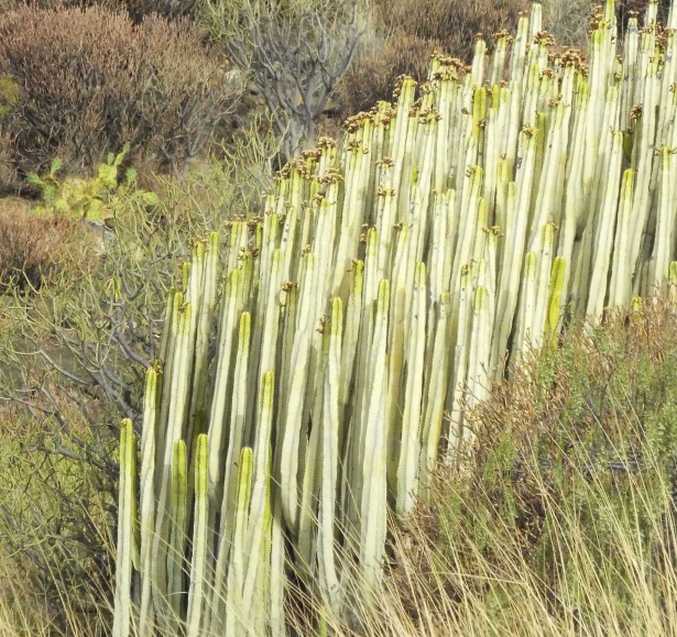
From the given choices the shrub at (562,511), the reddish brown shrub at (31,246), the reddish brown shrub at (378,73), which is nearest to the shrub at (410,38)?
the reddish brown shrub at (378,73)

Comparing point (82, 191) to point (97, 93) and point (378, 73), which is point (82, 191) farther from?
point (378, 73)

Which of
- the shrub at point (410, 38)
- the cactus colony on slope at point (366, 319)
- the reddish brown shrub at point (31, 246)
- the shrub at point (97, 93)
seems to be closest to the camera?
the cactus colony on slope at point (366, 319)


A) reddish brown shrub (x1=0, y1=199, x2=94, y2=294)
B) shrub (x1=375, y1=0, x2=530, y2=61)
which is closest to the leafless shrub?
shrub (x1=375, y1=0, x2=530, y2=61)

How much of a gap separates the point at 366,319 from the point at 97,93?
13041 millimetres

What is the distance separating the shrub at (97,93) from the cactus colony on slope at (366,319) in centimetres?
1179

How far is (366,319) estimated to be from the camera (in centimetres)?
405

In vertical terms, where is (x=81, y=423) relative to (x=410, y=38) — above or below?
below

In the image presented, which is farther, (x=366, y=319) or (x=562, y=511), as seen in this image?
(x=366, y=319)

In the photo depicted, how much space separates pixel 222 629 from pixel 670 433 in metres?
1.74

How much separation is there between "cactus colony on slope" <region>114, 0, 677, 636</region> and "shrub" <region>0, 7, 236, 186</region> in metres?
11.8

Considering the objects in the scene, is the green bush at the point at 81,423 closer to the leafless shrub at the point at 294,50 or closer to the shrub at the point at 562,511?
the shrub at the point at 562,511

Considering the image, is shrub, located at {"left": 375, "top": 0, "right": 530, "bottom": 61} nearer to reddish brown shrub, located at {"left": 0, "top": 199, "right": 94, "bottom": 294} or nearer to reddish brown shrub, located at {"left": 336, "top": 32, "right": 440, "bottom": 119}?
reddish brown shrub, located at {"left": 336, "top": 32, "right": 440, "bottom": 119}

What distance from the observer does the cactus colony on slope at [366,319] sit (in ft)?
13.0

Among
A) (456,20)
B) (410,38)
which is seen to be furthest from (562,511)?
(456,20)
